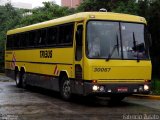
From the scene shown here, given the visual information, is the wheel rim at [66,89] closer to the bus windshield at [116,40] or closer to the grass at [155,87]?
the bus windshield at [116,40]

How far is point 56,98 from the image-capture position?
18.8m

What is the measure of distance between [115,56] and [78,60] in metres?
1.24

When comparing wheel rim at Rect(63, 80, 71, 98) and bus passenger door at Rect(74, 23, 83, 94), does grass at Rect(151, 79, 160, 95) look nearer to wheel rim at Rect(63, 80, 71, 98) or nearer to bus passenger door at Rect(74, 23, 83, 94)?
wheel rim at Rect(63, 80, 71, 98)

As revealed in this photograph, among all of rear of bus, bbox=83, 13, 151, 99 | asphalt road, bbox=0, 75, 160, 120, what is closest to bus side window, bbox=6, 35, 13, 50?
asphalt road, bbox=0, 75, 160, 120

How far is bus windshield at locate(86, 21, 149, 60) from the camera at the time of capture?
15.7 metres

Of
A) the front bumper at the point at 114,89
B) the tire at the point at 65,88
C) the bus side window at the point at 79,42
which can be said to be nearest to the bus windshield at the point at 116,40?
the bus side window at the point at 79,42

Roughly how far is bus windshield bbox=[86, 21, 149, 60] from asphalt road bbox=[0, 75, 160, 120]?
1701 mm

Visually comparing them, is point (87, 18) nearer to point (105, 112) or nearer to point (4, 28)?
point (105, 112)

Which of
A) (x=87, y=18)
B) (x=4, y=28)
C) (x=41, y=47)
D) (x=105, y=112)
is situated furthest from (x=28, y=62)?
(x=4, y=28)

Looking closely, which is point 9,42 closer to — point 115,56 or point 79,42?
point 79,42

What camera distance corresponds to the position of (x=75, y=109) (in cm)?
1504

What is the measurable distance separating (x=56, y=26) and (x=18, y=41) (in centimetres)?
653

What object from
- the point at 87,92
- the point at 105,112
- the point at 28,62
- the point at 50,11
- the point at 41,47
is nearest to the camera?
the point at 105,112

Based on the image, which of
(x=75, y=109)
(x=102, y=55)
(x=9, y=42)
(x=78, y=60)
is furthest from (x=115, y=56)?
(x=9, y=42)
